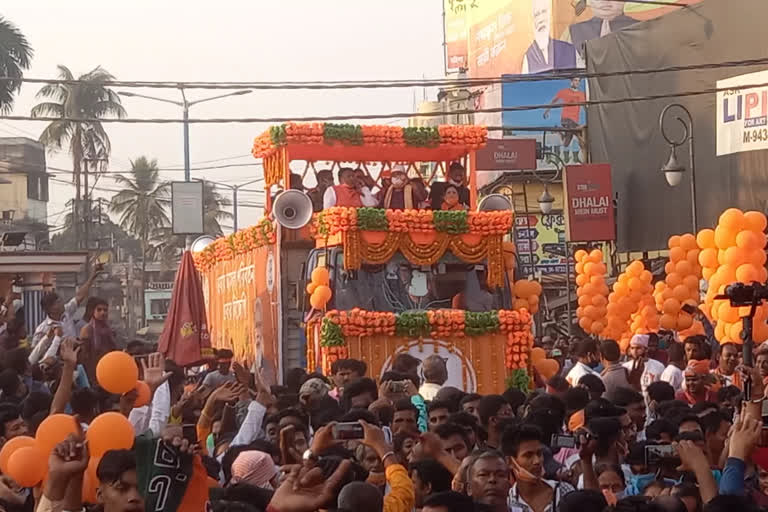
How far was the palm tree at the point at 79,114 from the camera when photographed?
5909 cm

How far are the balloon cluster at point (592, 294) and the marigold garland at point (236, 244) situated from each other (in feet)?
16.5

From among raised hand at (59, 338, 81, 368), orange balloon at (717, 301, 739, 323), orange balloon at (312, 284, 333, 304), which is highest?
orange balloon at (312, 284, 333, 304)

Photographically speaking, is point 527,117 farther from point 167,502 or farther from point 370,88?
point 167,502

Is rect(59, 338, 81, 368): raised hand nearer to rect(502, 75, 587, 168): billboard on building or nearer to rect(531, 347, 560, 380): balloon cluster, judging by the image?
rect(531, 347, 560, 380): balloon cluster

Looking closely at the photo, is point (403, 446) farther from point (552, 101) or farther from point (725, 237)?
point (552, 101)

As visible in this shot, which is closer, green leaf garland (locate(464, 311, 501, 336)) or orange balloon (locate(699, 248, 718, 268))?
orange balloon (locate(699, 248, 718, 268))

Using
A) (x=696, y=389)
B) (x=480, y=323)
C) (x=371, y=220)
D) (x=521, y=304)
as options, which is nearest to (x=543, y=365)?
(x=480, y=323)

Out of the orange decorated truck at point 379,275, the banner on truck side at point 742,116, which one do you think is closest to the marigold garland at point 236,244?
the orange decorated truck at point 379,275

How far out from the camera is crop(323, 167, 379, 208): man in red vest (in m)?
20.0

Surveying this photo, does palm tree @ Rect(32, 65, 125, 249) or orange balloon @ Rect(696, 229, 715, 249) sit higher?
palm tree @ Rect(32, 65, 125, 249)

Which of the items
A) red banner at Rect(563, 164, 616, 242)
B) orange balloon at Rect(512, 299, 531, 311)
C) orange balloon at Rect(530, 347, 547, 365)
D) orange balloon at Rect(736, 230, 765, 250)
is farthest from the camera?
red banner at Rect(563, 164, 616, 242)

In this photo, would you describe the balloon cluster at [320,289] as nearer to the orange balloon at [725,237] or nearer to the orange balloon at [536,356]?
the orange balloon at [536,356]

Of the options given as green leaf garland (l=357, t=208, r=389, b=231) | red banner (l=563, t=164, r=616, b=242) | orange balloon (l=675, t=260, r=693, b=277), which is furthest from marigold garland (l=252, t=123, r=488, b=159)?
red banner (l=563, t=164, r=616, b=242)

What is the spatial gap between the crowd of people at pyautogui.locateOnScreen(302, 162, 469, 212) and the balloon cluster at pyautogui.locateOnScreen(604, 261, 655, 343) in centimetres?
245
